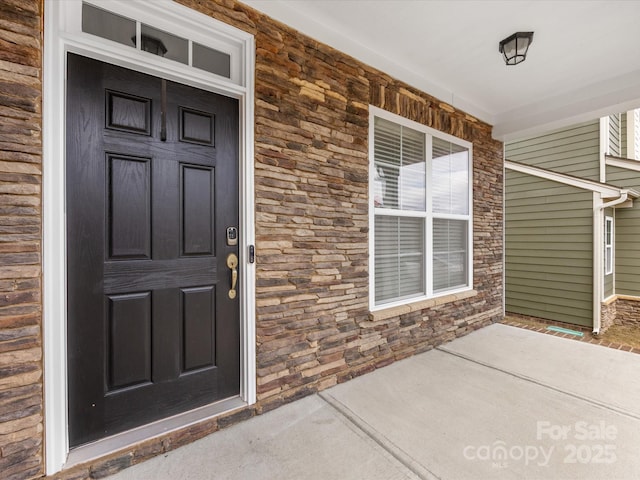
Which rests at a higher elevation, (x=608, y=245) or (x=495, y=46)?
(x=495, y=46)

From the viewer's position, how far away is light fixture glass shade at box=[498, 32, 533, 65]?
234 cm

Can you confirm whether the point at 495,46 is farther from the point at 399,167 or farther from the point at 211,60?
the point at 211,60

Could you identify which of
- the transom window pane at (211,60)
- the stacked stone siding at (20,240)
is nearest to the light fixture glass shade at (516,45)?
the transom window pane at (211,60)

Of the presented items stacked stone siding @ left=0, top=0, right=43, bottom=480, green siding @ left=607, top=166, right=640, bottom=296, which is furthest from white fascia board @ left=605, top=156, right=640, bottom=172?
stacked stone siding @ left=0, top=0, right=43, bottom=480

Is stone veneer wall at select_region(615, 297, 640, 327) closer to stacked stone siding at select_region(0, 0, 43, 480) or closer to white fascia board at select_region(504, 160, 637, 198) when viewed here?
white fascia board at select_region(504, 160, 637, 198)

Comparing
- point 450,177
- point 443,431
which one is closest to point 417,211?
point 450,177

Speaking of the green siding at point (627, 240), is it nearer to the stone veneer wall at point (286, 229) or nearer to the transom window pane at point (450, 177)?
the transom window pane at point (450, 177)

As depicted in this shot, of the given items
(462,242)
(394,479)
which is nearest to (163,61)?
(394,479)

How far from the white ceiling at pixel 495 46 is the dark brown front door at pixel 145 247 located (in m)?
1.00

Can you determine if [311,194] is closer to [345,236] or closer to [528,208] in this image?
[345,236]

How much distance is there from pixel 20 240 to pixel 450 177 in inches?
143

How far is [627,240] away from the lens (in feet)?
18.6

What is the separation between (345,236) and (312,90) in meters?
1.13

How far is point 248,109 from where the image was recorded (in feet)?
6.41
